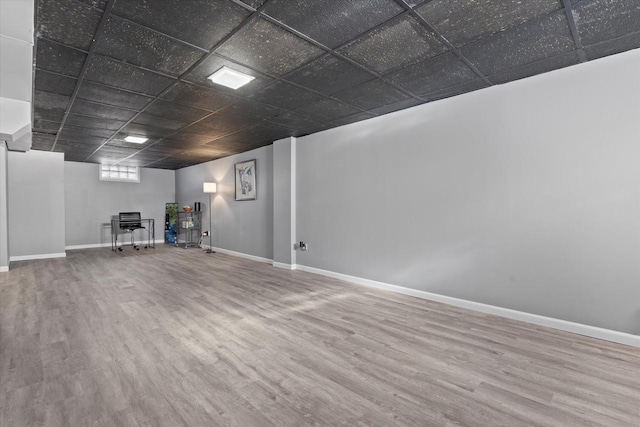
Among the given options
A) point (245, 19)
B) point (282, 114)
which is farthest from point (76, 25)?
point (282, 114)

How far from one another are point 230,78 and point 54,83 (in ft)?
5.77

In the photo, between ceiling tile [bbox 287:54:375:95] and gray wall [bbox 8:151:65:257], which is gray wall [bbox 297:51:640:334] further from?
gray wall [bbox 8:151:65:257]

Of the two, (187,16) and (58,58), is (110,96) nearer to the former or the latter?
(58,58)

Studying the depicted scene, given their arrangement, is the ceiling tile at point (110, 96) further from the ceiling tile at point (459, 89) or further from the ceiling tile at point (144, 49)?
the ceiling tile at point (459, 89)

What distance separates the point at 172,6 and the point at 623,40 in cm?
327

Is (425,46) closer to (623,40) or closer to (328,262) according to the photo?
(623,40)

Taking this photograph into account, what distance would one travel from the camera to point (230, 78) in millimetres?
2928

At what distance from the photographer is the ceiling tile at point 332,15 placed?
1887 millimetres

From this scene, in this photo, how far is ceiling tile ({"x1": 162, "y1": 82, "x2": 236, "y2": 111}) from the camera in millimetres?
3119

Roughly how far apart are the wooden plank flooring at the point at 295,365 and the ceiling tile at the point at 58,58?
7.68ft

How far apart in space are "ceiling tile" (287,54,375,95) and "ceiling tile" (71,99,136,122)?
242 cm

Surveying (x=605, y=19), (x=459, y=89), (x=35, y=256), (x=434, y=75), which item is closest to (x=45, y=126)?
(x=35, y=256)

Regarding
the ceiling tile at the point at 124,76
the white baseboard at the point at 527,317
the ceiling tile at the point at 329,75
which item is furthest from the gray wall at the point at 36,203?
the white baseboard at the point at 527,317

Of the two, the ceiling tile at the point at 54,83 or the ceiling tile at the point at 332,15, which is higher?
the ceiling tile at the point at 332,15
